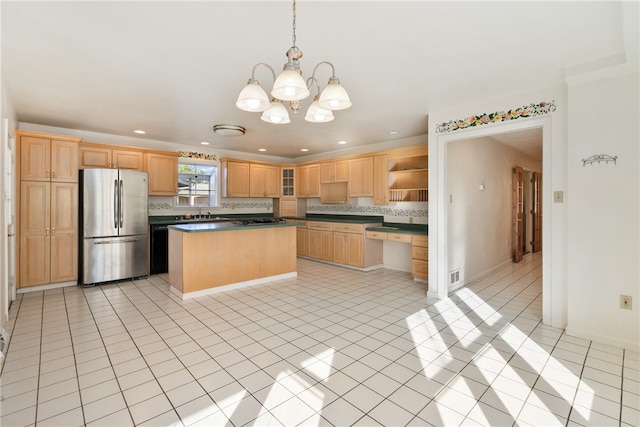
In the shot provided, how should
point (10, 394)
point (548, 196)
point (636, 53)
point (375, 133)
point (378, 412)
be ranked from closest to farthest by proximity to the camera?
point (378, 412) < point (10, 394) < point (636, 53) < point (548, 196) < point (375, 133)

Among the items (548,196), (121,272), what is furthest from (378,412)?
(121,272)

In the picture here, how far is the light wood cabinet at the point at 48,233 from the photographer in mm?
4230

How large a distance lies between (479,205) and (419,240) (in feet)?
4.09

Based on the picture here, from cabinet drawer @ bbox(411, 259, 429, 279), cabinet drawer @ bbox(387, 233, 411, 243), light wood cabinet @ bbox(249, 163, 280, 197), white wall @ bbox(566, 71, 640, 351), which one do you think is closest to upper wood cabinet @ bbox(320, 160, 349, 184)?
light wood cabinet @ bbox(249, 163, 280, 197)

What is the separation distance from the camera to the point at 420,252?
483 centimetres

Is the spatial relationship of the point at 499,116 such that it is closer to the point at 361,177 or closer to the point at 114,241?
the point at 361,177

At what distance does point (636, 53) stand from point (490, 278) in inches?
143

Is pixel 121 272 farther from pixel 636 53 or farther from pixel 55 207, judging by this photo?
pixel 636 53

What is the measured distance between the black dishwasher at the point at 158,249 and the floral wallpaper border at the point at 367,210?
3432 millimetres

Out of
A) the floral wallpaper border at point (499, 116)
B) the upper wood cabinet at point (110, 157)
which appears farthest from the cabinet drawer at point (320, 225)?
the upper wood cabinet at point (110, 157)

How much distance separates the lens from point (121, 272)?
16.0 ft

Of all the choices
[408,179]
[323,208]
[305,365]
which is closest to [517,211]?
[408,179]

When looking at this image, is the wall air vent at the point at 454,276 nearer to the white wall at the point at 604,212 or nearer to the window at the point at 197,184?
the white wall at the point at 604,212

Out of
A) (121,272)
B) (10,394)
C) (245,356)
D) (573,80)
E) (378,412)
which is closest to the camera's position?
(378,412)
